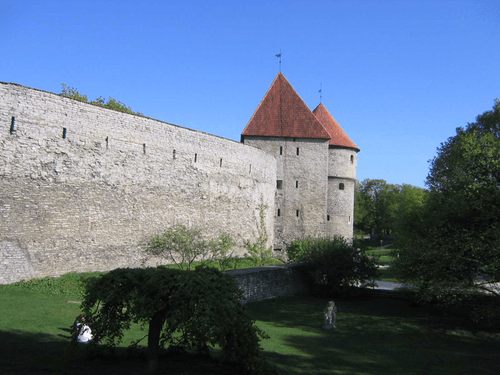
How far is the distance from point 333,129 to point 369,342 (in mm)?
22640

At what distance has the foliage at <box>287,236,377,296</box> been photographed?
16.3m

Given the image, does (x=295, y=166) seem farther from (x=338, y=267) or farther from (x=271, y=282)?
(x=271, y=282)

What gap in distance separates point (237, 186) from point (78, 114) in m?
10.0

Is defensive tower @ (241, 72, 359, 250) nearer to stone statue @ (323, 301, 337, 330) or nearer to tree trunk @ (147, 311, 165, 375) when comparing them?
stone statue @ (323, 301, 337, 330)

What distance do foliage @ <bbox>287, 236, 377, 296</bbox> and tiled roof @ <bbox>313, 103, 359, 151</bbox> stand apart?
14.5m

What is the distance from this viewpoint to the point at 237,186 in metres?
22.8

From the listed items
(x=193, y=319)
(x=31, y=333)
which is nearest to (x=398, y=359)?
(x=193, y=319)

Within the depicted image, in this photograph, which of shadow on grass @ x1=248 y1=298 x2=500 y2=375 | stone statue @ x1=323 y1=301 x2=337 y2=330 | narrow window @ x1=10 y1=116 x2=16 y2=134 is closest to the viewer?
shadow on grass @ x1=248 y1=298 x2=500 y2=375

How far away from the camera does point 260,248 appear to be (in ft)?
75.9

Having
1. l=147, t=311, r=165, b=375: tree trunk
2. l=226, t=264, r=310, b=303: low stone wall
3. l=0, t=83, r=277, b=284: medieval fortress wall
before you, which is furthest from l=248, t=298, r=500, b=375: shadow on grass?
l=0, t=83, r=277, b=284: medieval fortress wall

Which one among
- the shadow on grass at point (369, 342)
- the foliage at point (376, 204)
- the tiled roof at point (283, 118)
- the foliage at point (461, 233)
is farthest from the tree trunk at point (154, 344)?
the foliage at point (376, 204)

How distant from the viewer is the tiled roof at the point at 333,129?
3028 centimetres

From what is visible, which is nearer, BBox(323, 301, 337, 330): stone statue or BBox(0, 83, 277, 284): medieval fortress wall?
BBox(323, 301, 337, 330): stone statue

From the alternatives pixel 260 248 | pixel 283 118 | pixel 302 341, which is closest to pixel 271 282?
pixel 302 341
